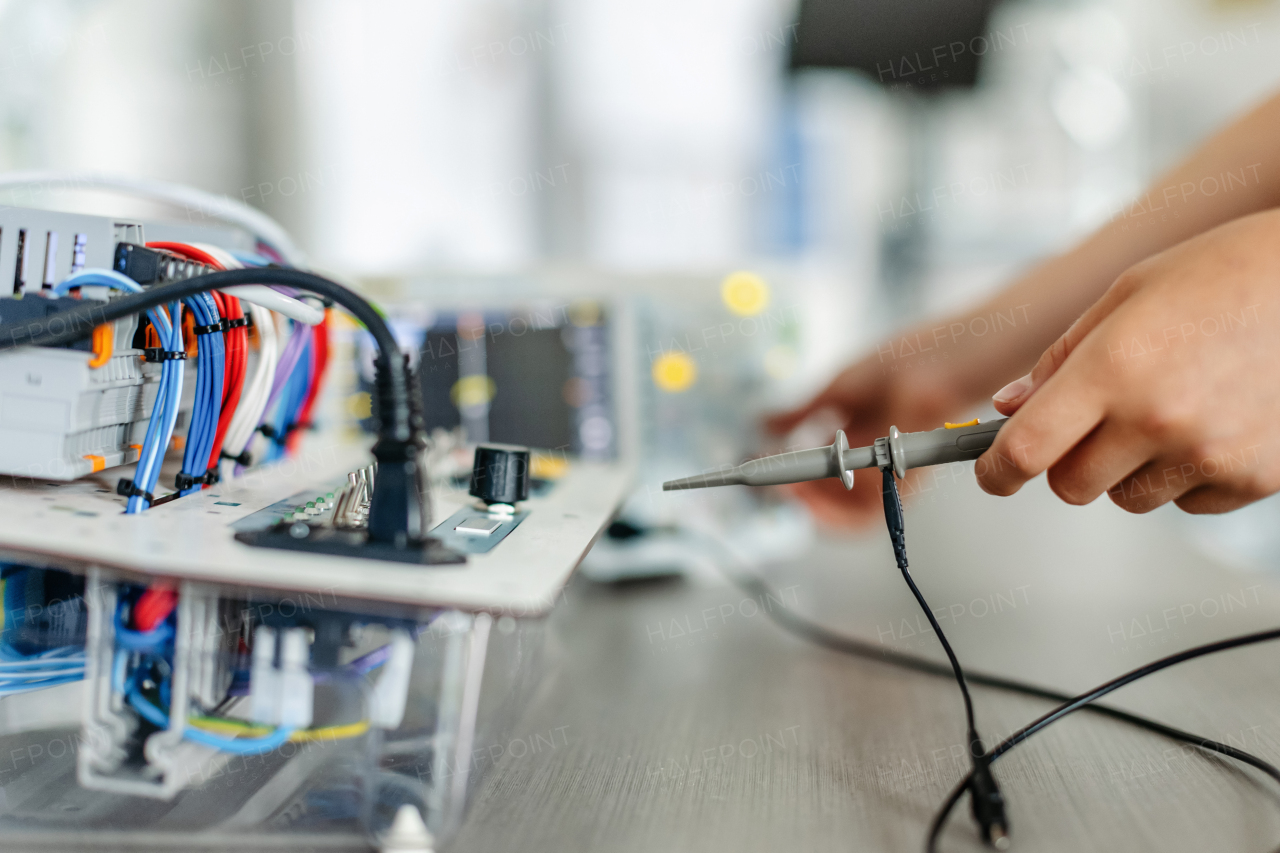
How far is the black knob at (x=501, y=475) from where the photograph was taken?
1.68ft

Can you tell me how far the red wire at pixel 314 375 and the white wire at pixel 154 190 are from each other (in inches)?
2.6

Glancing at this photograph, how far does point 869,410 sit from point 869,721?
50 centimetres

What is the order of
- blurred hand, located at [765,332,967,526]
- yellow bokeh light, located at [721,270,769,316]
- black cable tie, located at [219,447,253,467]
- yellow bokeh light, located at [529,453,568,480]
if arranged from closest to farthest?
black cable tie, located at [219,447,253,467], yellow bokeh light, located at [529,453,568,480], blurred hand, located at [765,332,967,526], yellow bokeh light, located at [721,270,769,316]

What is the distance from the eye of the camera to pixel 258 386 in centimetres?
52

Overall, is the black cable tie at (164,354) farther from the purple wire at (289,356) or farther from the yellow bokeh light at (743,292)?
the yellow bokeh light at (743,292)

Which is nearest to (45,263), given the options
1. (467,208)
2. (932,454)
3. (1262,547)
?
(932,454)

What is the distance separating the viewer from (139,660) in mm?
387

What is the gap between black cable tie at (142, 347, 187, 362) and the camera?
45 centimetres

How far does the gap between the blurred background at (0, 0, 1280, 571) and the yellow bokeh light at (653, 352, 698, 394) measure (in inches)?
39.5

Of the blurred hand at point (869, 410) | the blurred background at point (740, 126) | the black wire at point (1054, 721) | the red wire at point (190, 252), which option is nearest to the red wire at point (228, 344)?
the red wire at point (190, 252)

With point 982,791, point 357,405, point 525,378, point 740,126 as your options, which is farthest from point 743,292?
point 740,126

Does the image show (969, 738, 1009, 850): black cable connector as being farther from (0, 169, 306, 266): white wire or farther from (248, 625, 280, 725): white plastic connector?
(0, 169, 306, 266): white wire

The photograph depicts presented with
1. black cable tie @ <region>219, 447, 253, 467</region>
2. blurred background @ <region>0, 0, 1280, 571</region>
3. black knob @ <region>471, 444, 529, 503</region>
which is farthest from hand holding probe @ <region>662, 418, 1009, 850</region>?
blurred background @ <region>0, 0, 1280, 571</region>

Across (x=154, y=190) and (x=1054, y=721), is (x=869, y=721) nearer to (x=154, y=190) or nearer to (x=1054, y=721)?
(x=1054, y=721)
